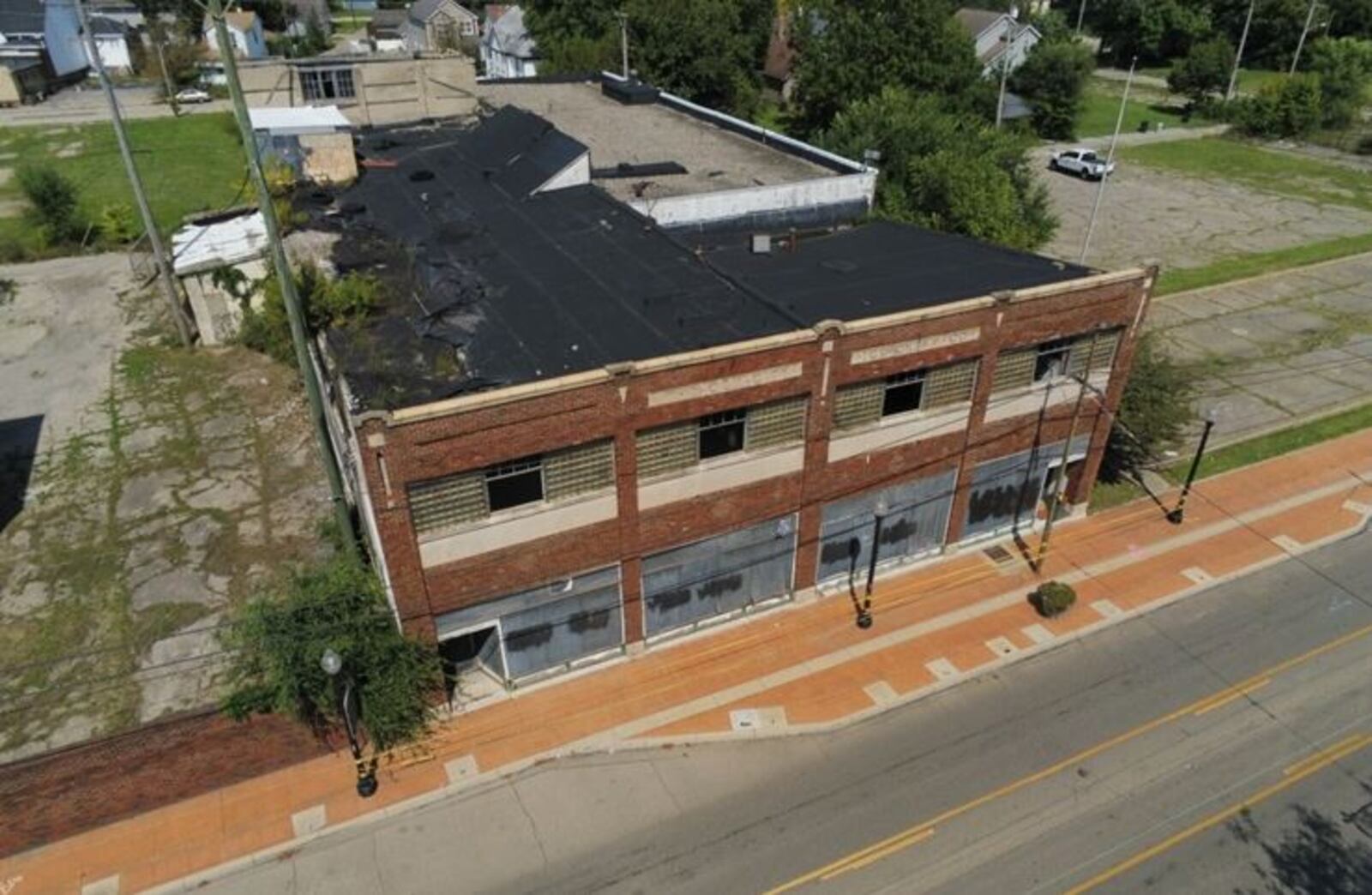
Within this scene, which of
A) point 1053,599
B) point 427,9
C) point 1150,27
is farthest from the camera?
point 427,9

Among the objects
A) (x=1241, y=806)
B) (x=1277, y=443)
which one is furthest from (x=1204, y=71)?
(x=1241, y=806)

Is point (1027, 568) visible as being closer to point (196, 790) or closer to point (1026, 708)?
point (1026, 708)

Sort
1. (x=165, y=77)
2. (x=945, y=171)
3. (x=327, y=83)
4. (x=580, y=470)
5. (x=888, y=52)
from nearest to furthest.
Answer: (x=580, y=470)
(x=945, y=171)
(x=327, y=83)
(x=888, y=52)
(x=165, y=77)

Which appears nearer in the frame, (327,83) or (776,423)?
(776,423)

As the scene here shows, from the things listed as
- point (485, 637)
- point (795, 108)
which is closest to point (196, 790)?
point (485, 637)

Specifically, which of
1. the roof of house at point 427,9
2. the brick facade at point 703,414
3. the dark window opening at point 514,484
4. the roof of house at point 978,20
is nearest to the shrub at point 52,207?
the brick facade at point 703,414

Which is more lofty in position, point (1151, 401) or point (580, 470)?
point (580, 470)

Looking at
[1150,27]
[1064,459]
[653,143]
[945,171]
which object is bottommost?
[1064,459]

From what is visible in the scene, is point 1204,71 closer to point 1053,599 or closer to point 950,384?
point 950,384

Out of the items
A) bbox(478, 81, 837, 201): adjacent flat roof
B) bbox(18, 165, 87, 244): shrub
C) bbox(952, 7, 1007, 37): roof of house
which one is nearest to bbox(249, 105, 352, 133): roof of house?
bbox(478, 81, 837, 201): adjacent flat roof
